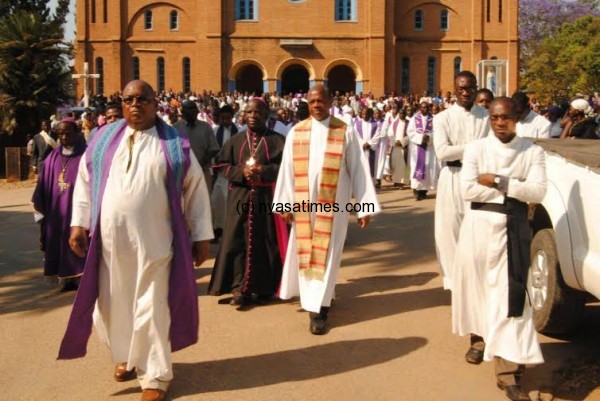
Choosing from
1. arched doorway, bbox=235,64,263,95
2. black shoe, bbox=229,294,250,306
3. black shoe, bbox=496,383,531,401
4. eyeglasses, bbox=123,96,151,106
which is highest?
arched doorway, bbox=235,64,263,95

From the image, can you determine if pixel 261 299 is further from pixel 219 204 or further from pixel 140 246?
pixel 219 204

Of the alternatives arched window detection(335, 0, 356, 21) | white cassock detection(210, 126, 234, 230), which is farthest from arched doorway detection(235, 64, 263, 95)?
white cassock detection(210, 126, 234, 230)

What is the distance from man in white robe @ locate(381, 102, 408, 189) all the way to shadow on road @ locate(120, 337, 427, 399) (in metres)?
11.5

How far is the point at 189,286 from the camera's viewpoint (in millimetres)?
4727

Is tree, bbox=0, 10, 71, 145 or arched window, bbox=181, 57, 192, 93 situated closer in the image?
tree, bbox=0, 10, 71, 145

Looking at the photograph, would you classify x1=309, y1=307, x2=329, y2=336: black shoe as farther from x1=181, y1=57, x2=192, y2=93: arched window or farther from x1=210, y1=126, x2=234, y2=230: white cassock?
x1=181, y1=57, x2=192, y2=93: arched window

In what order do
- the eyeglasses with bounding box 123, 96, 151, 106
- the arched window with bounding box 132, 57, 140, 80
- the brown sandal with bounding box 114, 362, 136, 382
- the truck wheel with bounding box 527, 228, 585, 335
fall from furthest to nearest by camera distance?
1. the arched window with bounding box 132, 57, 140, 80
2. the truck wheel with bounding box 527, 228, 585, 335
3. the brown sandal with bounding box 114, 362, 136, 382
4. the eyeglasses with bounding box 123, 96, 151, 106

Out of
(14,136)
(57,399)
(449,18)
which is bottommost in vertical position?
(57,399)

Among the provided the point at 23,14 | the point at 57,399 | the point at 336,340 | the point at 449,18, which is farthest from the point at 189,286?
the point at 449,18

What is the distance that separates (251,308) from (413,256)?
9.83ft

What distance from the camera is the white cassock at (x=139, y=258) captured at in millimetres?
4578

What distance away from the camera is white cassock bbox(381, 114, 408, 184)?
17.1 metres

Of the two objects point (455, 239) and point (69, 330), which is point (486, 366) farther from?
point (69, 330)

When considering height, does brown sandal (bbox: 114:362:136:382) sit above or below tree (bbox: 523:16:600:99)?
below
